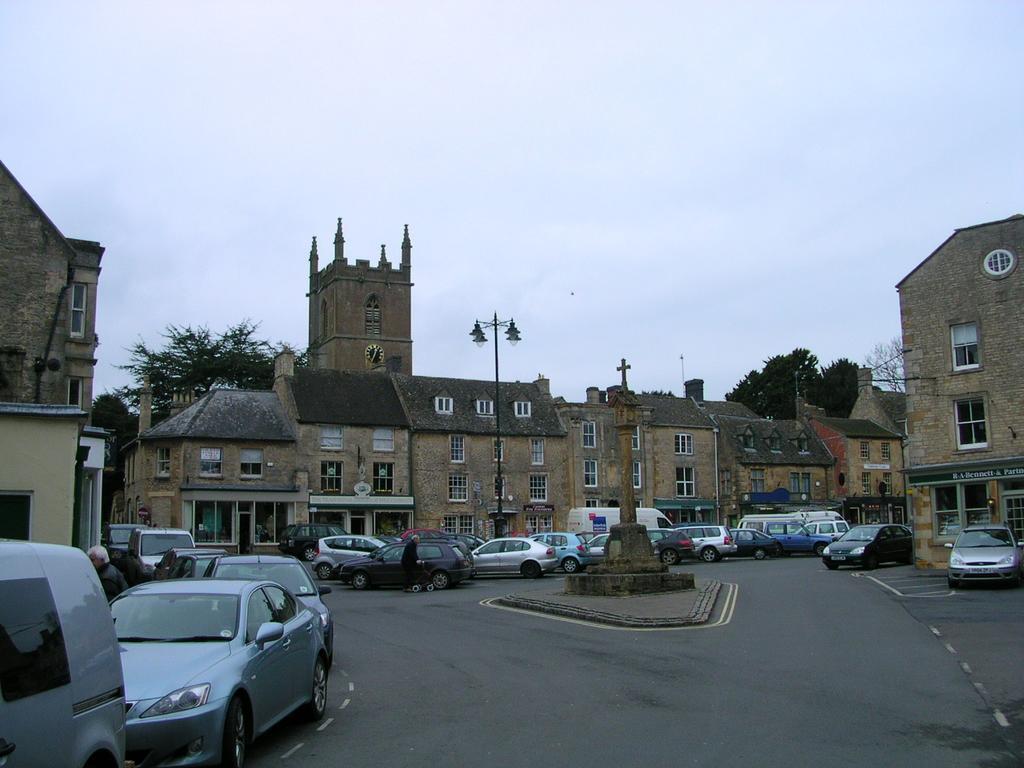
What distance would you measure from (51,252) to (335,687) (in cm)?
2314

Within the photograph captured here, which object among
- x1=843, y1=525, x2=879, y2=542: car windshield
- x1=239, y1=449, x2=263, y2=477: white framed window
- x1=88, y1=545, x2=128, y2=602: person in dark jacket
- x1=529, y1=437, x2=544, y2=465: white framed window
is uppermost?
x1=529, y1=437, x2=544, y2=465: white framed window

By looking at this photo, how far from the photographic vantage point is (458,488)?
54812 mm

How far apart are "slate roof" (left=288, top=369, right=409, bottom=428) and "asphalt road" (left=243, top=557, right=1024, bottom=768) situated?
107 ft

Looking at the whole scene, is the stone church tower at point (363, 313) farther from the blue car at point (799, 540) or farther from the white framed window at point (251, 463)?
the blue car at point (799, 540)

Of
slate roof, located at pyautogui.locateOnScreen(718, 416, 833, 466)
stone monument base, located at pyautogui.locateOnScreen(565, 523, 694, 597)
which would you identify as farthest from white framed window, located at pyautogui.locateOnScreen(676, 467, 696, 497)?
stone monument base, located at pyautogui.locateOnScreen(565, 523, 694, 597)

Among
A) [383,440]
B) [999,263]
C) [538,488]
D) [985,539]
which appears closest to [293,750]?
[985,539]

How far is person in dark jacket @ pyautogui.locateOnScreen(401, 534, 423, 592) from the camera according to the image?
92.5 ft

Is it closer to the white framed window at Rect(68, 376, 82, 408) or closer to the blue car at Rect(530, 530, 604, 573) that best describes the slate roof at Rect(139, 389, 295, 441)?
the white framed window at Rect(68, 376, 82, 408)

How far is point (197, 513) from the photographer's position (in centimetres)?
4875

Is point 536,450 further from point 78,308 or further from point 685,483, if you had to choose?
point 78,308

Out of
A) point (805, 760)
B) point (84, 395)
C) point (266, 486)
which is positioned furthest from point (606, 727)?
point (266, 486)

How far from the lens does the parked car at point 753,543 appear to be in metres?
44.7

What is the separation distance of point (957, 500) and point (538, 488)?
27306 millimetres

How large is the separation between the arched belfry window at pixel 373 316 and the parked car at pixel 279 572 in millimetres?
66451
